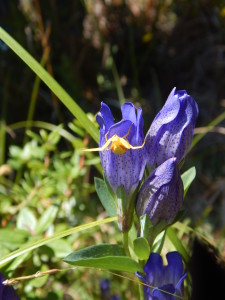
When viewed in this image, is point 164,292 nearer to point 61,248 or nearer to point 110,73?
point 61,248

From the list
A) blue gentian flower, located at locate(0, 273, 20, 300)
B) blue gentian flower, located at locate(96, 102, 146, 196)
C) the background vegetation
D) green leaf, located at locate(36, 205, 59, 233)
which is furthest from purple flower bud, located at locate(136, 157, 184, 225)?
the background vegetation

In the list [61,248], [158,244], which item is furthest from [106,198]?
[61,248]

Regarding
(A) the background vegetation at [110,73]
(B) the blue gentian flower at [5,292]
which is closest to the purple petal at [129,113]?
(B) the blue gentian flower at [5,292]

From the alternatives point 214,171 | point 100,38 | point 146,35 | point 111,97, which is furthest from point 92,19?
point 214,171

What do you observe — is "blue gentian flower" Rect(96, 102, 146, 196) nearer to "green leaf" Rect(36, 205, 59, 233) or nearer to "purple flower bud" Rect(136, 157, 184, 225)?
"purple flower bud" Rect(136, 157, 184, 225)

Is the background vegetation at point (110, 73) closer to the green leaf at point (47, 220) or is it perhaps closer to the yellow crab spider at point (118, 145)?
the green leaf at point (47, 220)

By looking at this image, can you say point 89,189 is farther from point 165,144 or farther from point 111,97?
point 111,97
